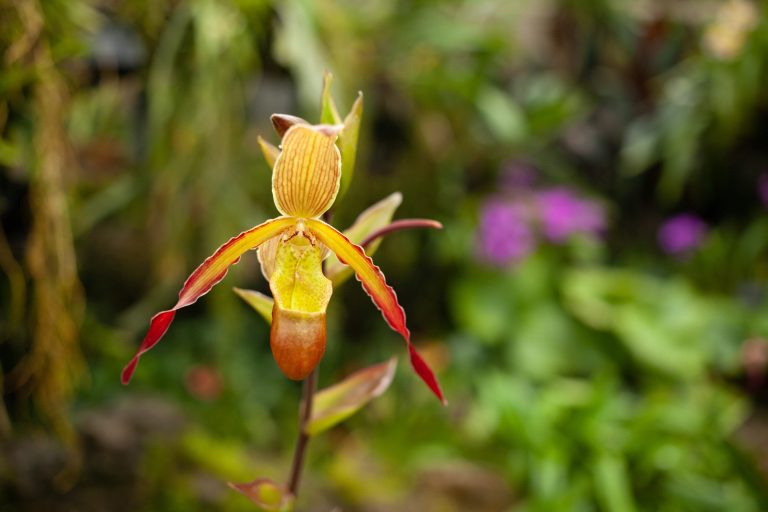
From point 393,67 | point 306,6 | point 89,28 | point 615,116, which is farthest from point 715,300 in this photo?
point 89,28

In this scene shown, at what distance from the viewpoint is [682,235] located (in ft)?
8.15

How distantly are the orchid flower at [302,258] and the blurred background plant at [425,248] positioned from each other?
0.63m

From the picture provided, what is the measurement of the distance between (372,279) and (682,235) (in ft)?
7.50

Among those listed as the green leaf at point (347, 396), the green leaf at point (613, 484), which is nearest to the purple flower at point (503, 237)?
the green leaf at point (613, 484)

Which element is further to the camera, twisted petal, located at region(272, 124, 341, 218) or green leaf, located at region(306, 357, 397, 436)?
green leaf, located at region(306, 357, 397, 436)

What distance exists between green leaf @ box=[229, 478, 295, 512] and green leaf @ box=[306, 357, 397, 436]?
0.17 feet

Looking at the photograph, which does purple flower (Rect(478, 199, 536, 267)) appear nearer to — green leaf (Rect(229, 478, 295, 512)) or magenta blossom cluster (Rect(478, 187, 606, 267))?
magenta blossom cluster (Rect(478, 187, 606, 267))

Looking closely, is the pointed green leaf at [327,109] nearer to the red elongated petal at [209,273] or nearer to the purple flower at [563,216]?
the red elongated petal at [209,273]

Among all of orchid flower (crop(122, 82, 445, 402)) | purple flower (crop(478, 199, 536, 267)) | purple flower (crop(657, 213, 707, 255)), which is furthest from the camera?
purple flower (crop(657, 213, 707, 255))

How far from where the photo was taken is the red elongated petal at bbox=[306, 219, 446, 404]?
466 millimetres

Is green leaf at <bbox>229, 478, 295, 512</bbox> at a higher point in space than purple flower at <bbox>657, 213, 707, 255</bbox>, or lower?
higher

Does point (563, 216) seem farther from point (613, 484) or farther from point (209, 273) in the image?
point (209, 273)

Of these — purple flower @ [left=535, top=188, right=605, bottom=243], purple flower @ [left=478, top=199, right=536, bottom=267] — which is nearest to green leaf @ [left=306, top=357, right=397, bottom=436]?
purple flower @ [left=478, top=199, right=536, bottom=267]

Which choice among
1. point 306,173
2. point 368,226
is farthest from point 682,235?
point 306,173
